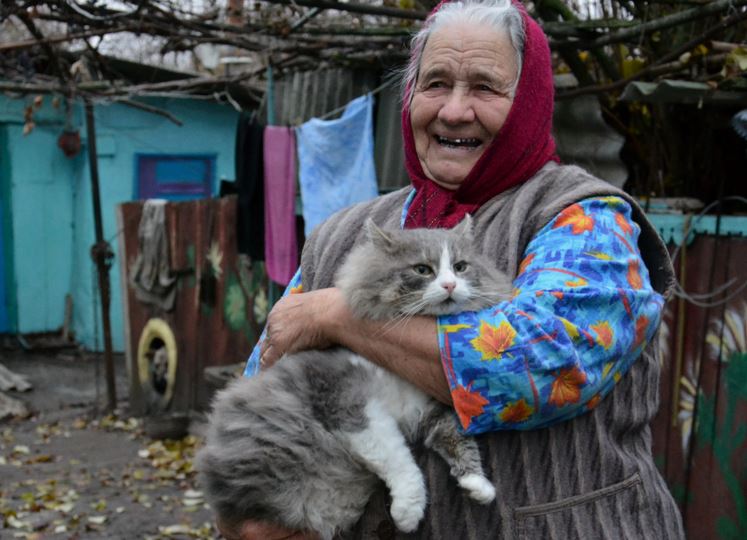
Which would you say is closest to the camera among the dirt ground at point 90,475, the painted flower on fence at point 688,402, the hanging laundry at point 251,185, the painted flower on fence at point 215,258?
the painted flower on fence at point 688,402

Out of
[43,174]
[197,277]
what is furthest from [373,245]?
[43,174]

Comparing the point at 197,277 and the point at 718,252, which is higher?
the point at 718,252

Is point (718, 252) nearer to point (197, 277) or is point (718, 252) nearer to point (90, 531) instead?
point (90, 531)

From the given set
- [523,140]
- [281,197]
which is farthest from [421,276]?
[281,197]

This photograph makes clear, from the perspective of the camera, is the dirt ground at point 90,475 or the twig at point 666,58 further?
the dirt ground at point 90,475

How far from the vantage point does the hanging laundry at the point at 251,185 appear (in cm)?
785

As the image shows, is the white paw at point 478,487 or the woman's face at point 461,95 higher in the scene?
the woman's face at point 461,95

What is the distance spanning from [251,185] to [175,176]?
679 centimetres

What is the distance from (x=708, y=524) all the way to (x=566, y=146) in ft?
8.50

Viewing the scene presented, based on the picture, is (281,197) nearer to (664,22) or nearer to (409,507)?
(664,22)

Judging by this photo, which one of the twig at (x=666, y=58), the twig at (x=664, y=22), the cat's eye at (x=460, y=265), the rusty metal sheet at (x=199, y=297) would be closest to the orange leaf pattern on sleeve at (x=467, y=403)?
the cat's eye at (x=460, y=265)

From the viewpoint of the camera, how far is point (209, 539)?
21.2 ft

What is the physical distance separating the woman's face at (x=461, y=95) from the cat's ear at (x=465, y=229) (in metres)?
0.19

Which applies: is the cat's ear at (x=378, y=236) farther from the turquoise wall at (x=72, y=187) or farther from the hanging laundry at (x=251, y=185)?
the turquoise wall at (x=72, y=187)
